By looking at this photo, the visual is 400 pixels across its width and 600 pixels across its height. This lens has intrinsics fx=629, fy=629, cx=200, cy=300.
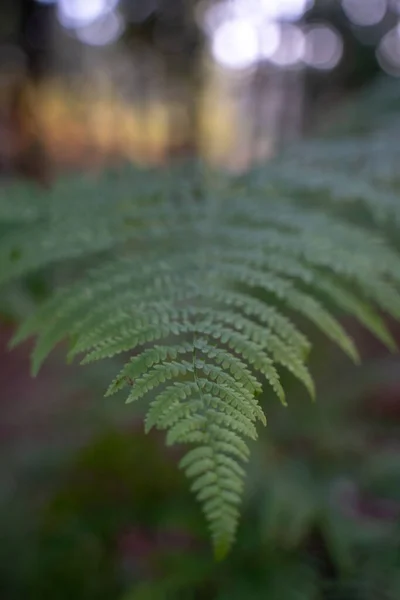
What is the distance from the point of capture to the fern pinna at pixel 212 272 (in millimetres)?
437

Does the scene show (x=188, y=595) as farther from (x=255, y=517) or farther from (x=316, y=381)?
(x=316, y=381)

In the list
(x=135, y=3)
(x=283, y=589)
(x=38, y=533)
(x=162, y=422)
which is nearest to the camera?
(x=162, y=422)

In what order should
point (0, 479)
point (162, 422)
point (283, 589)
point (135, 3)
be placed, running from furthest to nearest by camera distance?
point (135, 3) < point (0, 479) < point (283, 589) < point (162, 422)

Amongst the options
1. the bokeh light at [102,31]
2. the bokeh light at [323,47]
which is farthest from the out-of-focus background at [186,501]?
the bokeh light at [102,31]

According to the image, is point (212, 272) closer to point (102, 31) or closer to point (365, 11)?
point (365, 11)

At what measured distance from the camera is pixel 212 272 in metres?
0.69

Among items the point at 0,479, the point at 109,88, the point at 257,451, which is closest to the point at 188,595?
the point at 257,451

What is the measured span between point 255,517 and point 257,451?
0.39ft

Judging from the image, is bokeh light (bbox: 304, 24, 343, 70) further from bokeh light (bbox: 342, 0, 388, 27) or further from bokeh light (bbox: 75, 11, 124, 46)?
bokeh light (bbox: 75, 11, 124, 46)

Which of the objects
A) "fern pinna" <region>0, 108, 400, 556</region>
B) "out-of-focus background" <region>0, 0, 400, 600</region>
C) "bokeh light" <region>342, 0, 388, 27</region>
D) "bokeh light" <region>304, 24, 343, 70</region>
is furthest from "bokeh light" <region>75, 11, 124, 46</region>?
"fern pinna" <region>0, 108, 400, 556</region>

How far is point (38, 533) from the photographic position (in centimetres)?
124

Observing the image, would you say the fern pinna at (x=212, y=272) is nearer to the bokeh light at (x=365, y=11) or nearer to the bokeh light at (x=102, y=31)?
the bokeh light at (x=365, y=11)

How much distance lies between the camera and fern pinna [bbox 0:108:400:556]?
44cm

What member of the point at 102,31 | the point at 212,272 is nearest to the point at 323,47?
the point at 102,31
